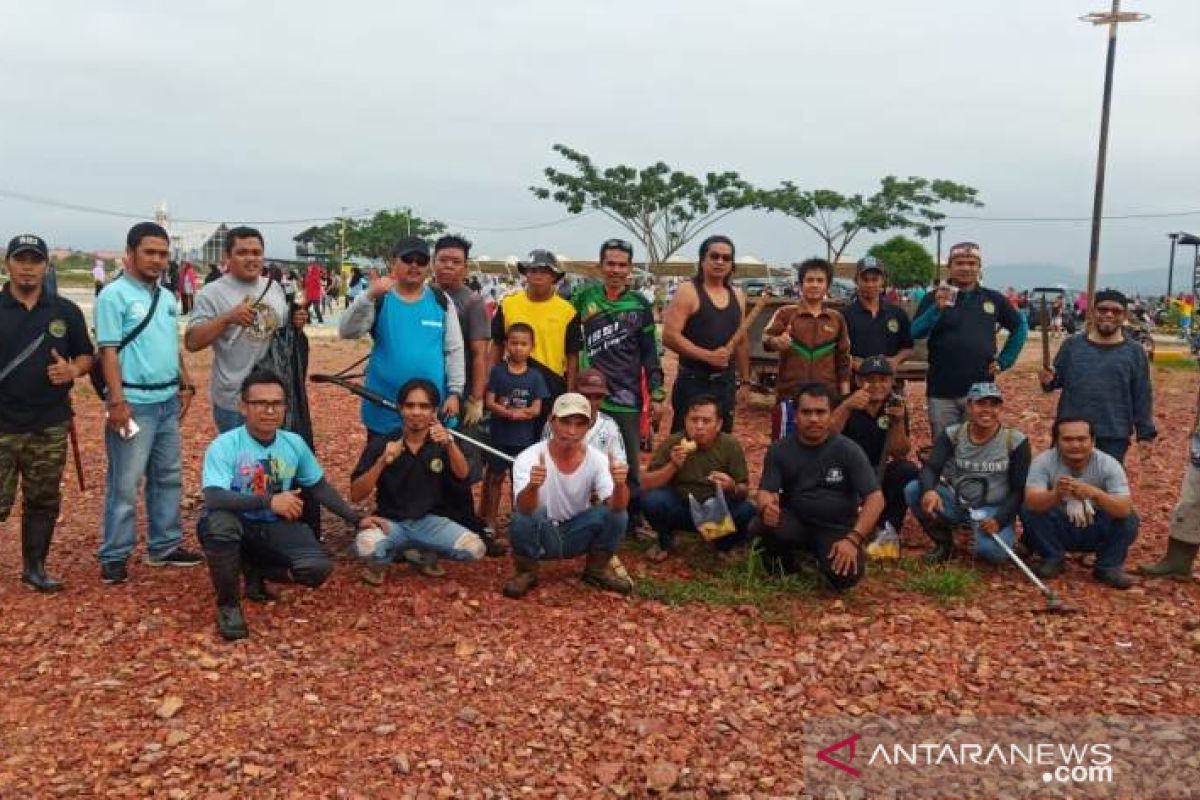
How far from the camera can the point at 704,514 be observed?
18.2 feet

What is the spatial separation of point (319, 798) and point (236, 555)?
1697mm

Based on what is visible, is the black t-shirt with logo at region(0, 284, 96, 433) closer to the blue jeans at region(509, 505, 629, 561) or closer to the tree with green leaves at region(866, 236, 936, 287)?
the blue jeans at region(509, 505, 629, 561)

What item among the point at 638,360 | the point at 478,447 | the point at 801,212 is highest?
the point at 801,212

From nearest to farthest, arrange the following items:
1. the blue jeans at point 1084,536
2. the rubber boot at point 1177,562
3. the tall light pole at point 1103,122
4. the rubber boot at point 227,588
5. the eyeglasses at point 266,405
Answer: the rubber boot at point 227,588
the eyeglasses at point 266,405
the blue jeans at point 1084,536
the rubber boot at point 1177,562
the tall light pole at point 1103,122

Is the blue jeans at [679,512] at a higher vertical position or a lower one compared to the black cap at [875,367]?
lower

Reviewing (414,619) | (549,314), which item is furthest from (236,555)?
(549,314)

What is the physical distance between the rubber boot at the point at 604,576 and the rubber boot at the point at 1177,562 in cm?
321

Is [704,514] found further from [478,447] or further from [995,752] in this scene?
[995,752]

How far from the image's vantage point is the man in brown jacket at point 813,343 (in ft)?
20.0

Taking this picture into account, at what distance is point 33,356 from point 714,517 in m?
3.77

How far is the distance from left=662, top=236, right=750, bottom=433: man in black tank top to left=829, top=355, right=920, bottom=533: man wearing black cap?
792mm

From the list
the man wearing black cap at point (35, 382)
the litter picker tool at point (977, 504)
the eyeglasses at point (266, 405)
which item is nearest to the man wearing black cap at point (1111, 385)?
the litter picker tool at point (977, 504)

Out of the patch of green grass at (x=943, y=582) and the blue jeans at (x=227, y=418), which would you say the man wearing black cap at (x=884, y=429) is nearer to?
the patch of green grass at (x=943, y=582)

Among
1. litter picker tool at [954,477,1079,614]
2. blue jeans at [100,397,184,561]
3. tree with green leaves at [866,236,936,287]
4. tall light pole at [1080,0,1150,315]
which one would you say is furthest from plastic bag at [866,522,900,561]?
tree with green leaves at [866,236,936,287]
